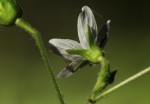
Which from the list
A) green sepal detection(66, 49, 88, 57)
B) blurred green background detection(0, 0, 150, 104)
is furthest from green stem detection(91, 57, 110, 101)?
blurred green background detection(0, 0, 150, 104)

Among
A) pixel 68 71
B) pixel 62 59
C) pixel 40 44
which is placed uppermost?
pixel 40 44

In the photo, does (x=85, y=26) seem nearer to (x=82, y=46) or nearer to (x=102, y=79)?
(x=82, y=46)

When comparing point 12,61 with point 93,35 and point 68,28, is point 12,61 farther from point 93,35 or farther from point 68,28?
point 93,35

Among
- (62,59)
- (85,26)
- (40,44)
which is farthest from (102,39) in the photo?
(62,59)

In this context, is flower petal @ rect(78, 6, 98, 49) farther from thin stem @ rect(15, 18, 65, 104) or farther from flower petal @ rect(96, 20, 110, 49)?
thin stem @ rect(15, 18, 65, 104)

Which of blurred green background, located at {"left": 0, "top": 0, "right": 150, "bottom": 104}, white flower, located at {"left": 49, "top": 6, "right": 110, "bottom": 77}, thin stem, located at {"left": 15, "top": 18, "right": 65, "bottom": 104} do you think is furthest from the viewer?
blurred green background, located at {"left": 0, "top": 0, "right": 150, "bottom": 104}

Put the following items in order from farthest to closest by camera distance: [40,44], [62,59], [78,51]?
[62,59] < [78,51] < [40,44]
